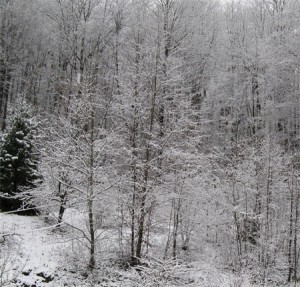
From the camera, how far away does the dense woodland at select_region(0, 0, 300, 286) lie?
39.3 feet

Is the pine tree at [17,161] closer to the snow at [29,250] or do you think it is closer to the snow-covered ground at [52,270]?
the snow at [29,250]

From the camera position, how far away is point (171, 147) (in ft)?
40.7

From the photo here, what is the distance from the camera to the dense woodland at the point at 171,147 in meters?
12.0

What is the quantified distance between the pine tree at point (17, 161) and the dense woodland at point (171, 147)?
118 millimetres

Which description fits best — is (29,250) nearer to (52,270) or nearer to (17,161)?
(52,270)

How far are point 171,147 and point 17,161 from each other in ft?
25.1

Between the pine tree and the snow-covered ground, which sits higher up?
the pine tree

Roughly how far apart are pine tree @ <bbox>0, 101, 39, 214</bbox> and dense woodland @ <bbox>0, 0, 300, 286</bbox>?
4.6 inches

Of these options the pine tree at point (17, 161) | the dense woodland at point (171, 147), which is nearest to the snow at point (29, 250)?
the pine tree at point (17, 161)

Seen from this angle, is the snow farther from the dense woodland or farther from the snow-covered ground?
the dense woodland

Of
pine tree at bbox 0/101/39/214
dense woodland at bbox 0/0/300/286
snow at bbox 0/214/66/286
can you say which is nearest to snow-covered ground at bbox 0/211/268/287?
snow at bbox 0/214/66/286

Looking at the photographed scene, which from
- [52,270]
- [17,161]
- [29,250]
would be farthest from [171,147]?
[17,161]

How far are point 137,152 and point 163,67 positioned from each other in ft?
12.4

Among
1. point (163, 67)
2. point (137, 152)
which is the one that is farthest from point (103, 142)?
point (163, 67)
